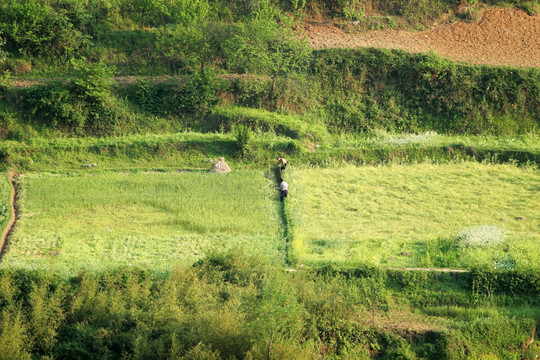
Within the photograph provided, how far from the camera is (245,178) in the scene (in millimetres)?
29484

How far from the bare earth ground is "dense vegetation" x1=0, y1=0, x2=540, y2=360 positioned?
2.28ft

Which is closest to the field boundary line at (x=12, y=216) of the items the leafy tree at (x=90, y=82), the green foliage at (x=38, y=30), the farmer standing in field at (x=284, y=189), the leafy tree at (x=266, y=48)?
the leafy tree at (x=90, y=82)

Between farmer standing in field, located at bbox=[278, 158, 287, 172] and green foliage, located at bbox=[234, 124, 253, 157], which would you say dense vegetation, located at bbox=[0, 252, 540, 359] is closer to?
farmer standing in field, located at bbox=[278, 158, 287, 172]

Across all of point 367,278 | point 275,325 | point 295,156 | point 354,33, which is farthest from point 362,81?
point 275,325

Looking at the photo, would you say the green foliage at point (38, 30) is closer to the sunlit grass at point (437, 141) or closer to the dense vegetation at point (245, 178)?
the dense vegetation at point (245, 178)

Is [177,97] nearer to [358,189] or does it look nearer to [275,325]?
[358,189]

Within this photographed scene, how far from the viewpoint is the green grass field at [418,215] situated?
2428cm

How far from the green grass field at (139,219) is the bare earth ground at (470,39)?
9280 millimetres

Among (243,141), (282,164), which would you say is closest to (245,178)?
(282,164)

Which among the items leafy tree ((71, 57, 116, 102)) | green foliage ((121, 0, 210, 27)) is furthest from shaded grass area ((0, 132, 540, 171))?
green foliage ((121, 0, 210, 27))

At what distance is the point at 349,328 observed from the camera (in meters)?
20.9

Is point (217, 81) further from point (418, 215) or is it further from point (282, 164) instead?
point (418, 215)

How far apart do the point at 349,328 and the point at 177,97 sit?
14996 millimetres

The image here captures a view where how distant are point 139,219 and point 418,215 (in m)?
9.18
